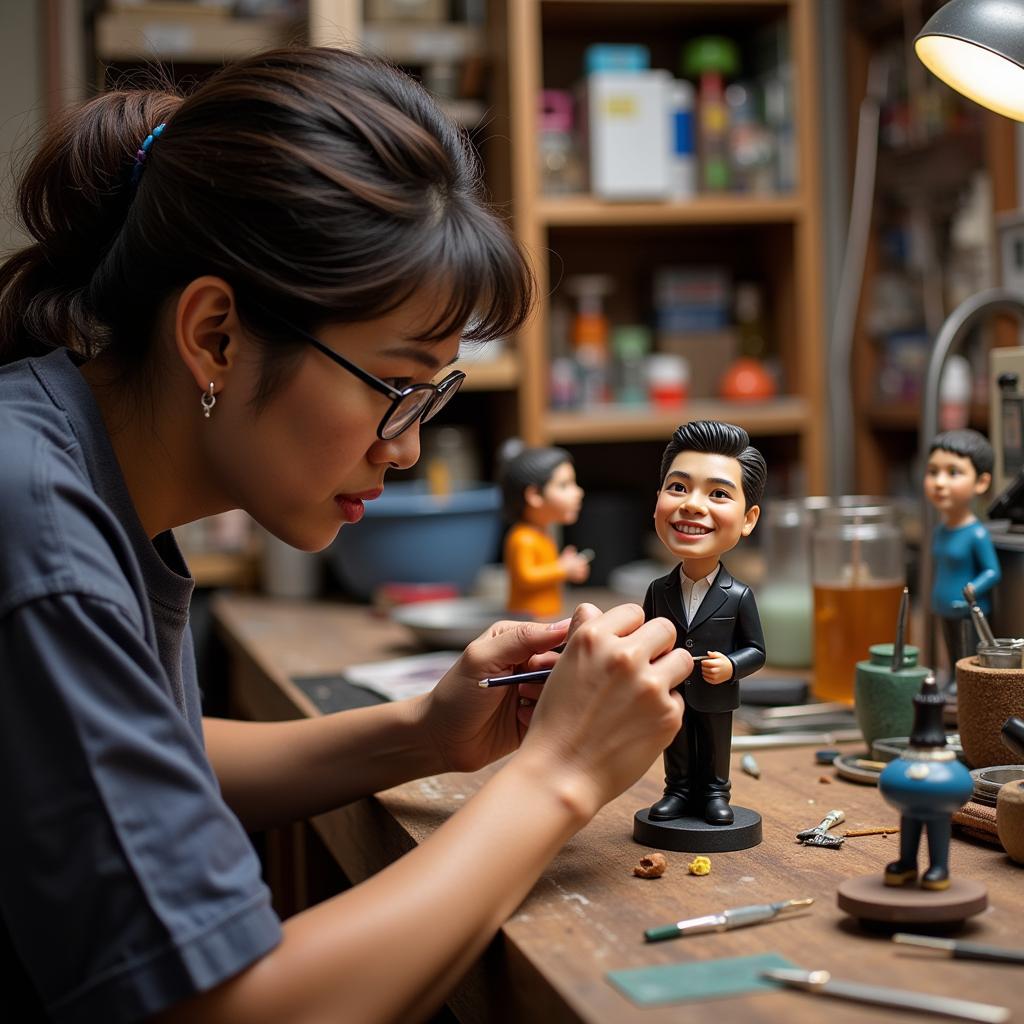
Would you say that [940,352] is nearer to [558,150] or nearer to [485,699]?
[485,699]

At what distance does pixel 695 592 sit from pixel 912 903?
296mm

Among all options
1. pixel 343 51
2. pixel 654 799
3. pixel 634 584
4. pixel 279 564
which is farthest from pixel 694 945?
pixel 279 564

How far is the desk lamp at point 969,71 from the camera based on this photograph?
1.05 meters

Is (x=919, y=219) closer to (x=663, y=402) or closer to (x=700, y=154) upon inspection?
(x=700, y=154)

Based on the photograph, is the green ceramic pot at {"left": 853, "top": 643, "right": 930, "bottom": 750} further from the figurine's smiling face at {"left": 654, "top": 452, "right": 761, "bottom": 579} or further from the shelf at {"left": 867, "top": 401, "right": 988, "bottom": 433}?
the shelf at {"left": 867, "top": 401, "right": 988, "bottom": 433}

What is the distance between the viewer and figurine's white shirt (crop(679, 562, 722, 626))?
0.95 m

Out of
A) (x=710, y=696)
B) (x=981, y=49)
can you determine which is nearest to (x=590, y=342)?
(x=981, y=49)

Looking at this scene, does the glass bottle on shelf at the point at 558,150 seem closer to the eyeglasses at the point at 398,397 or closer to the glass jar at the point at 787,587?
the glass jar at the point at 787,587

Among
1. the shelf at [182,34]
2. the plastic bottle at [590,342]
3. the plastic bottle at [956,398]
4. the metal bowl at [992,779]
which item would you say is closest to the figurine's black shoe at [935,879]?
the metal bowl at [992,779]

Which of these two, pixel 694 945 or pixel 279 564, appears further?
pixel 279 564

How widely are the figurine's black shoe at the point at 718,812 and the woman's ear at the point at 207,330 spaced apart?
469 millimetres

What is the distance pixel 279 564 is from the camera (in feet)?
8.05

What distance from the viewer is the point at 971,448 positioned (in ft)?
4.05

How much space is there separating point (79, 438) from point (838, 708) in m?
0.82
